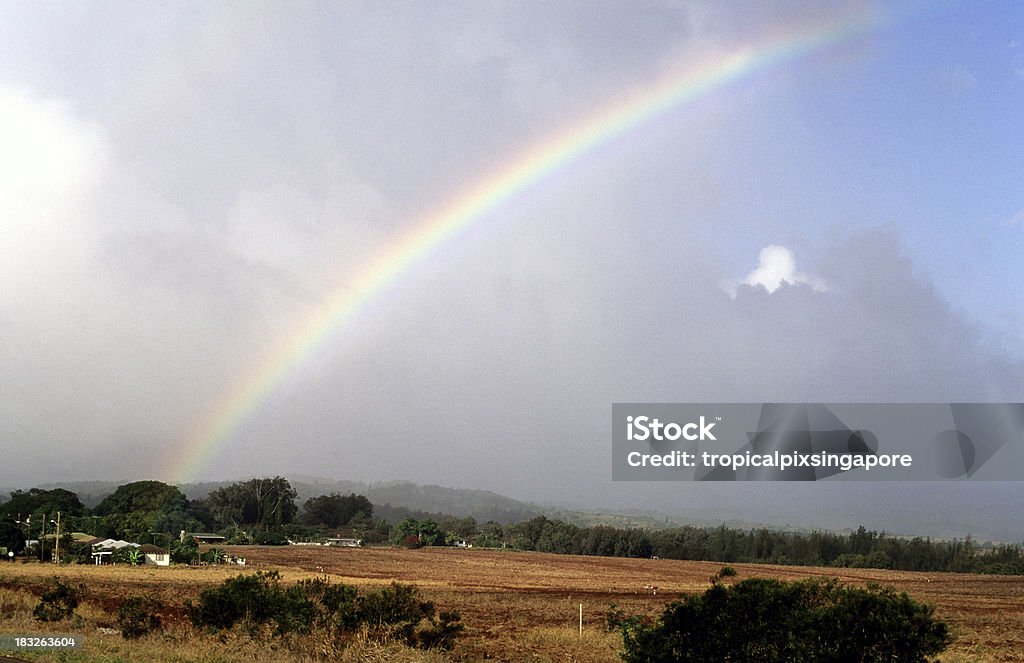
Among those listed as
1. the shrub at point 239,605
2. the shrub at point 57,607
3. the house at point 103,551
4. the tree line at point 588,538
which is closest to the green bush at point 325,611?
the shrub at point 239,605

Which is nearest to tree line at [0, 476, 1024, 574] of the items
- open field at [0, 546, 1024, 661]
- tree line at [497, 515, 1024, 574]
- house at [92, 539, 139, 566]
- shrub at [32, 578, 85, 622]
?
tree line at [497, 515, 1024, 574]

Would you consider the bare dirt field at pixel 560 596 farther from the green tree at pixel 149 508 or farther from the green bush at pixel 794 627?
the green tree at pixel 149 508

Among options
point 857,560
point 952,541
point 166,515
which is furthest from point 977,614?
point 166,515

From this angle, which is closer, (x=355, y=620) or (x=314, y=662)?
(x=314, y=662)

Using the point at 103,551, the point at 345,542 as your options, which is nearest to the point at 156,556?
the point at 103,551

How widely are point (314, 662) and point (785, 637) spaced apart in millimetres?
9023

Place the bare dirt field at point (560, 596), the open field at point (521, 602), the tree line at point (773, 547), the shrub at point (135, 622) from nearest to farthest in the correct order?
the shrub at point (135, 622)
the open field at point (521, 602)
the bare dirt field at point (560, 596)
the tree line at point (773, 547)

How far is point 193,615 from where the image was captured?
76.1 feet

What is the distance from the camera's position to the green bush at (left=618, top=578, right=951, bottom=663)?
461 inches

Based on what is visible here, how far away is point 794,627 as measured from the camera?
1223cm

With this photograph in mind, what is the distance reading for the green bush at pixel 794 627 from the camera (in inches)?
461

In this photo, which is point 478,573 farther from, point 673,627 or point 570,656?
point 673,627

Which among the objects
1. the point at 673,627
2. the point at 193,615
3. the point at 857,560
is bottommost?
the point at 857,560

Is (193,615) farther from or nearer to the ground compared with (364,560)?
farther from the ground
